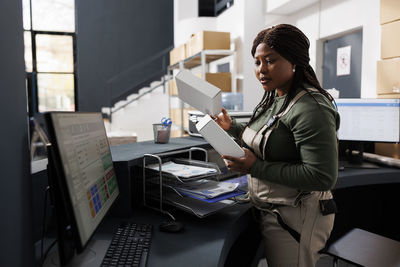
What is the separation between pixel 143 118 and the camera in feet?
25.1

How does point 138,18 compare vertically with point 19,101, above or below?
above

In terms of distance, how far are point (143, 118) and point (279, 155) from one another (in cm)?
676

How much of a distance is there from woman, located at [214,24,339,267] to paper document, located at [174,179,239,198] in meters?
0.13

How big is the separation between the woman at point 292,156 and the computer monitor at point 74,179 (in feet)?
1.48

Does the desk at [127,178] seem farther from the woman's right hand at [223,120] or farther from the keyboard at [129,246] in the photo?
the woman's right hand at [223,120]

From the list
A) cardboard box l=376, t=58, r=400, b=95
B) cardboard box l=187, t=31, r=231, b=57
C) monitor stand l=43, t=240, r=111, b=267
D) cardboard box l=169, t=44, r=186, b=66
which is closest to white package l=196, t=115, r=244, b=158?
monitor stand l=43, t=240, r=111, b=267

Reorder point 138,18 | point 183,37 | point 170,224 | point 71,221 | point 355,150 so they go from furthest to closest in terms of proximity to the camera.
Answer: point 138,18
point 183,37
point 355,150
point 170,224
point 71,221

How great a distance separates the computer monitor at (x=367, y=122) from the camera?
1.99 m

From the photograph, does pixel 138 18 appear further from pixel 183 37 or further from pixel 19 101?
pixel 19 101

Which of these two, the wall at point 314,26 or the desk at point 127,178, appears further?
the wall at point 314,26

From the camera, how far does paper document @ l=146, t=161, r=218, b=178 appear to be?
1273 mm

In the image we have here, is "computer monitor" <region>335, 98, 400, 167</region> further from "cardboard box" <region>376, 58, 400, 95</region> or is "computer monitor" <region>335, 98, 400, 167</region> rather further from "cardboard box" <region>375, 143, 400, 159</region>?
"cardboard box" <region>376, 58, 400, 95</region>

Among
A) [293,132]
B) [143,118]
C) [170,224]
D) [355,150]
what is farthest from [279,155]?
[143,118]

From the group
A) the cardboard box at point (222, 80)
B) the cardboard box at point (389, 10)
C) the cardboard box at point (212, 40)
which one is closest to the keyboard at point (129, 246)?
the cardboard box at point (389, 10)
